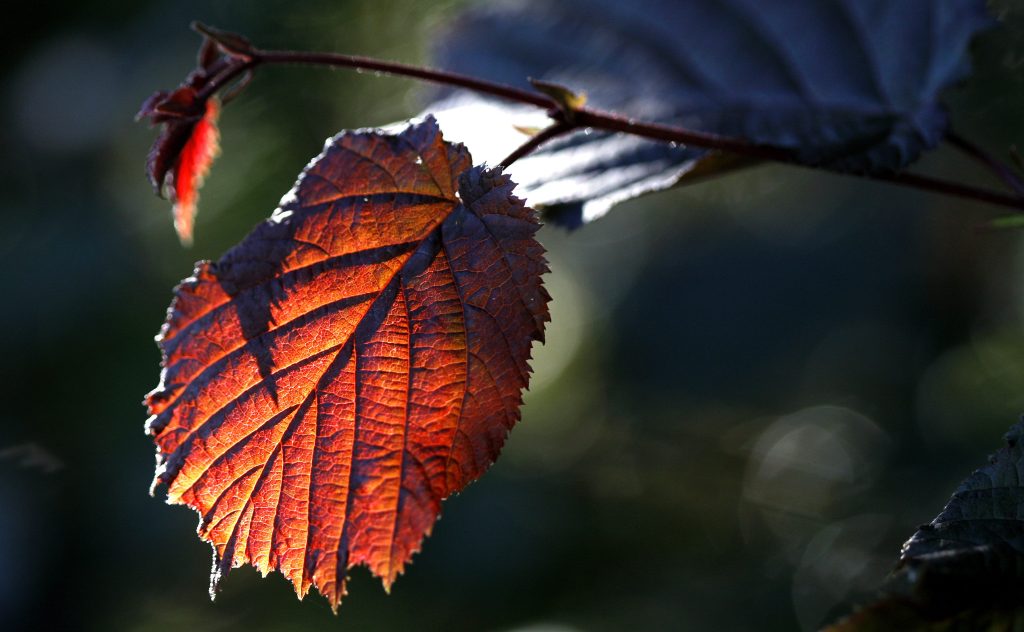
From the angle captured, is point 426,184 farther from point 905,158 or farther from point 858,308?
point 858,308

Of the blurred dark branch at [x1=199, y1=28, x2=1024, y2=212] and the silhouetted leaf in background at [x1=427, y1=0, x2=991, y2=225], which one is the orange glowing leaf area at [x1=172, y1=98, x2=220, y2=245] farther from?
the silhouetted leaf in background at [x1=427, y1=0, x2=991, y2=225]

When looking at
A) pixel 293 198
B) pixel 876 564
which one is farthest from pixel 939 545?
pixel 876 564

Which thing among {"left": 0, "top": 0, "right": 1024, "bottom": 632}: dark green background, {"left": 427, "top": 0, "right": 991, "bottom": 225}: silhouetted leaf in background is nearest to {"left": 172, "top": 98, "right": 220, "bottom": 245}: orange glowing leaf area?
{"left": 427, "top": 0, "right": 991, "bottom": 225}: silhouetted leaf in background

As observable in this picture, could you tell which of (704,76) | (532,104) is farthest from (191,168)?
(704,76)

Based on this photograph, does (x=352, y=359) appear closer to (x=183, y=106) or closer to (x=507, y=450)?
(x=183, y=106)

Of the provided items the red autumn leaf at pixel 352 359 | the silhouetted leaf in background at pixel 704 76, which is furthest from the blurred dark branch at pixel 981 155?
the red autumn leaf at pixel 352 359

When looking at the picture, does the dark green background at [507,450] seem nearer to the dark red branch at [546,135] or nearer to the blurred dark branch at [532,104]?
the blurred dark branch at [532,104]
